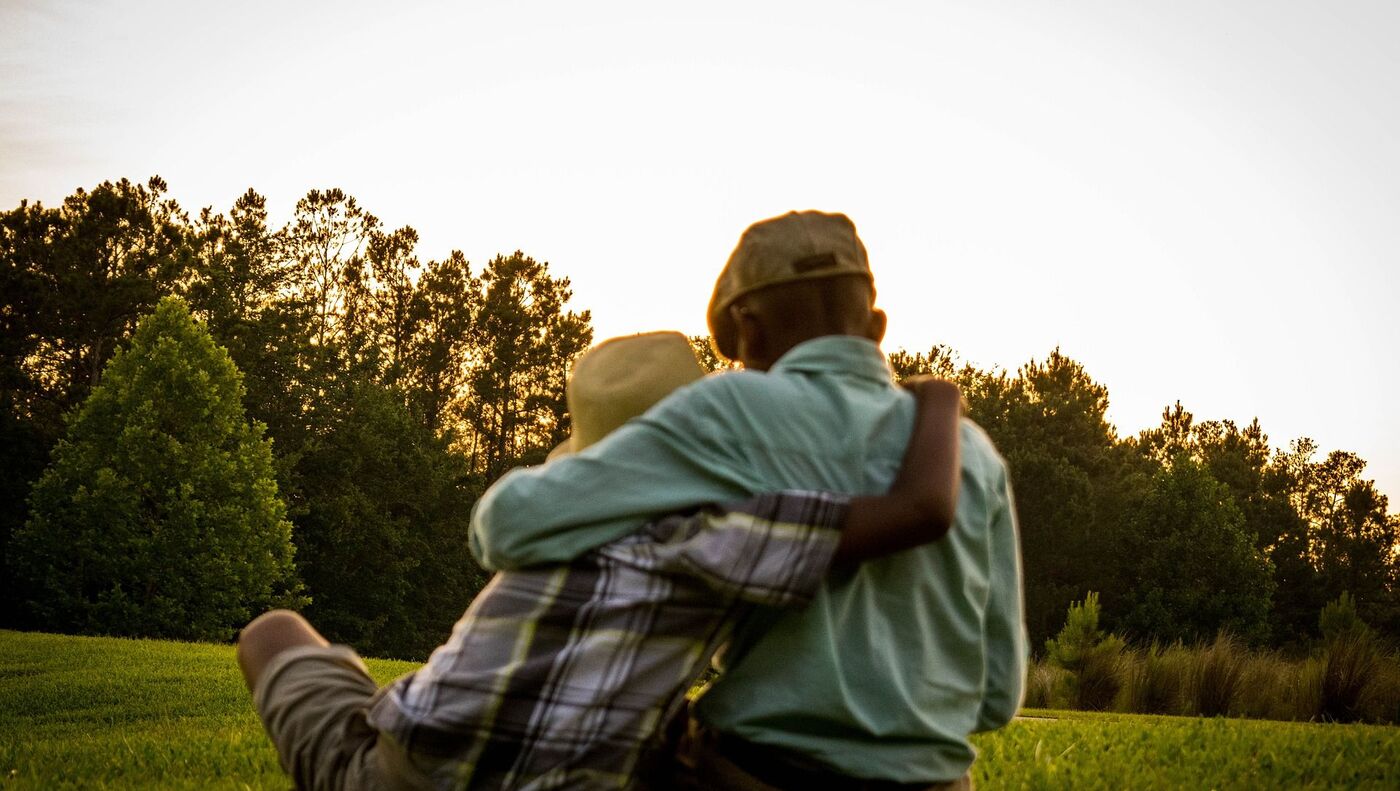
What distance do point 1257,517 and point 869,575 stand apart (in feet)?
157

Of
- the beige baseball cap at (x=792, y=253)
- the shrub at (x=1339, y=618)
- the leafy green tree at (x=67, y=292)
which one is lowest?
the shrub at (x=1339, y=618)

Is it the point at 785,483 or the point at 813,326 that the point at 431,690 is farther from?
the point at 813,326

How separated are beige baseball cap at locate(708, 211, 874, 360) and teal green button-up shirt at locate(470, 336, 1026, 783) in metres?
0.16

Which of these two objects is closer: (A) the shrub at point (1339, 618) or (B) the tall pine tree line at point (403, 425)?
(A) the shrub at point (1339, 618)

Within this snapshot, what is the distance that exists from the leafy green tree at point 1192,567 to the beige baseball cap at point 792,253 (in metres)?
36.4

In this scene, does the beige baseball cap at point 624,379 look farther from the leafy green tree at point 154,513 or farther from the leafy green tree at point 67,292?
the leafy green tree at point 67,292

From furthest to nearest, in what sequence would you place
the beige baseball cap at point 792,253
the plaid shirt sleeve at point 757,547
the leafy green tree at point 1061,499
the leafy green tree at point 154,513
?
the leafy green tree at point 1061,499, the leafy green tree at point 154,513, the beige baseball cap at point 792,253, the plaid shirt sleeve at point 757,547

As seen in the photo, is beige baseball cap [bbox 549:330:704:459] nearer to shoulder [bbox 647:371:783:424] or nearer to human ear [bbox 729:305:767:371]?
human ear [bbox 729:305:767:371]

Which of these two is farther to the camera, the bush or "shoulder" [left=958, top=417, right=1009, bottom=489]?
the bush

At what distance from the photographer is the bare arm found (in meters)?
1.95

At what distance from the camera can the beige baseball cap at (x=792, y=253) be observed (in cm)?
220

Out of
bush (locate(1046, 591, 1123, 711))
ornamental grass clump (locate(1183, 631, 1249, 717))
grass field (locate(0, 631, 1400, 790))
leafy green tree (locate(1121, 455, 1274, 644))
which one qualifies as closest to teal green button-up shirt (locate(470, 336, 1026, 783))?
grass field (locate(0, 631, 1400, 790))

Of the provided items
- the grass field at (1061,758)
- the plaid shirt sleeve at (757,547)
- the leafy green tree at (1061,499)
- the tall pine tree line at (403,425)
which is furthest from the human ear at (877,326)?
the leafy green tree at (1061,499)

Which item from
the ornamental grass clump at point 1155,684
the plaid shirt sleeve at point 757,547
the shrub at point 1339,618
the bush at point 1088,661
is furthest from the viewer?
the shrub at point 1339,618
